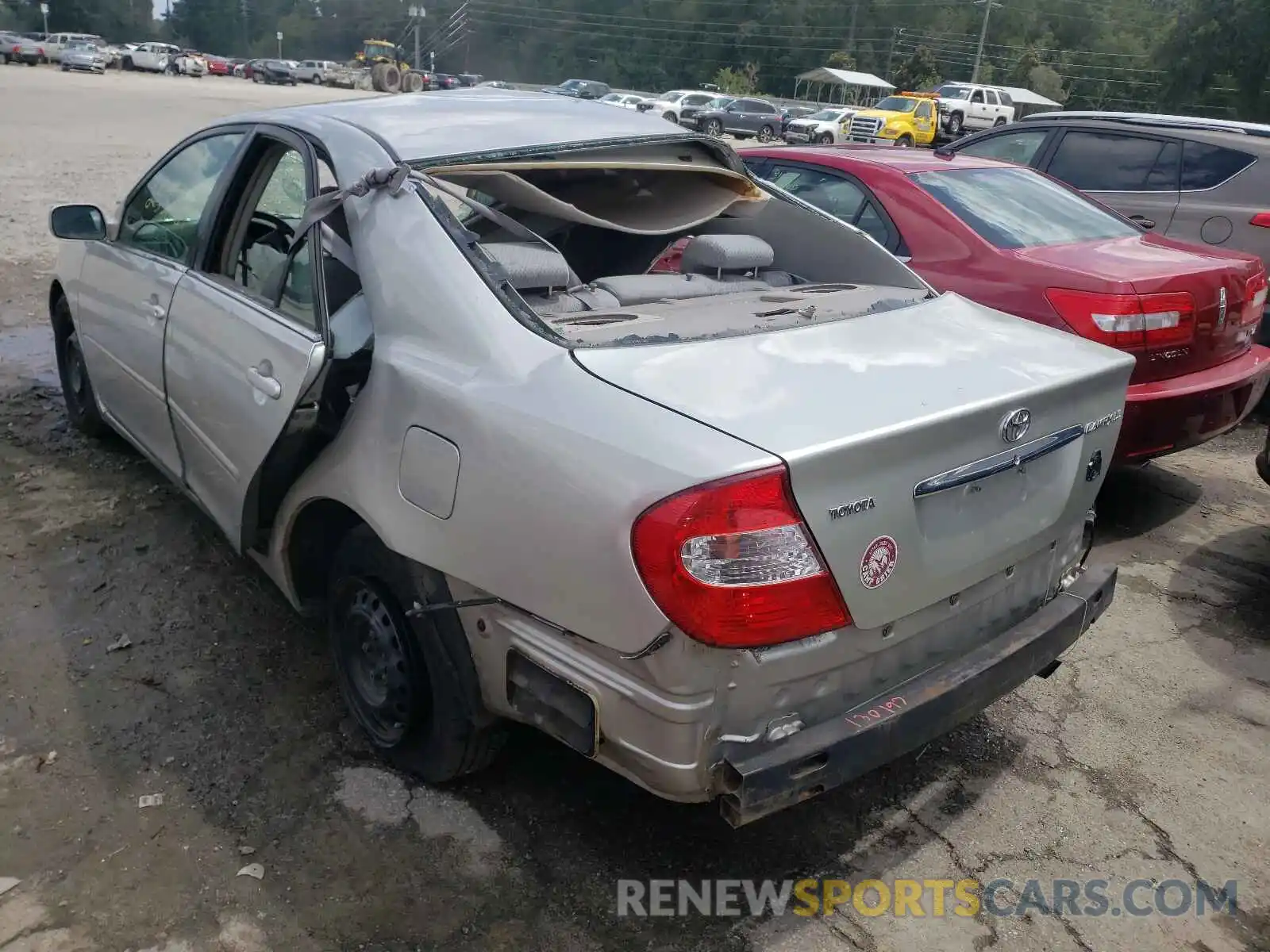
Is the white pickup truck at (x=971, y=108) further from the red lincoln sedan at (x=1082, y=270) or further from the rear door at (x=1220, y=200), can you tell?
the red lincoln sedan at (x=1082, y=270)

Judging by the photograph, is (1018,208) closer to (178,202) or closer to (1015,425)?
(1015,425)

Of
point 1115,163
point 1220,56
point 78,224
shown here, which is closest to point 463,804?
point 78,224

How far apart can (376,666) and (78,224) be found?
2364 mm

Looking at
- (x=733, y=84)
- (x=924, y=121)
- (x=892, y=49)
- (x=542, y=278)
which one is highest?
(x=892, y=49)

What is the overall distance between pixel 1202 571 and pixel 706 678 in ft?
10.7

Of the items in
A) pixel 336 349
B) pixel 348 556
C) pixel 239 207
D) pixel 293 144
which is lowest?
pixel 348 556

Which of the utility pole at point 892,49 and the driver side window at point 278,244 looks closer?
the driver side window at point 278,244

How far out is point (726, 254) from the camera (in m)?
3.35

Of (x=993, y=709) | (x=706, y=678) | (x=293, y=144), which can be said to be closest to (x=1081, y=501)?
(x=993, y=709)

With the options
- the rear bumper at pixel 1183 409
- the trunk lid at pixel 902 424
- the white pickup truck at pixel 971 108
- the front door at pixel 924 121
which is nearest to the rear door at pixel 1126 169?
the rear bumper at pixel 1183 409

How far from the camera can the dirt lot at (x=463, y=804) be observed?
2277 millimetres

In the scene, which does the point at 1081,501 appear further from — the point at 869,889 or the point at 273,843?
the point at 273,843

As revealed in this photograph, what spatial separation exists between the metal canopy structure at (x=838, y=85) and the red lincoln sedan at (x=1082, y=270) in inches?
2375

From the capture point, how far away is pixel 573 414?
201cm
